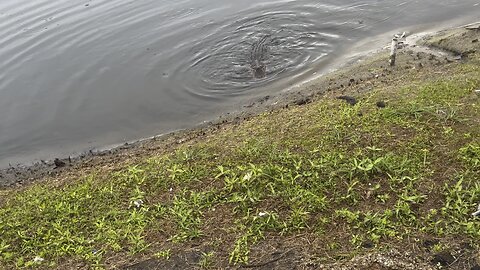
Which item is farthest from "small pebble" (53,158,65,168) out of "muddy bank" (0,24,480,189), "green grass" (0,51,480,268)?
"green grass" (0,51,480,268)

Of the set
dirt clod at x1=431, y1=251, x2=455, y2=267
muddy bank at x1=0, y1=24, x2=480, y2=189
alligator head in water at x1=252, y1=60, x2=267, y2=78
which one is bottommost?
dirt clod at x1=431, y1=251, x2=455, y2=267

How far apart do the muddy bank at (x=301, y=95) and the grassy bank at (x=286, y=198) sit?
0.83 meters

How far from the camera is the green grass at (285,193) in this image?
450 centimetres

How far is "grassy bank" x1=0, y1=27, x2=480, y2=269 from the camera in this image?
436 centimetres

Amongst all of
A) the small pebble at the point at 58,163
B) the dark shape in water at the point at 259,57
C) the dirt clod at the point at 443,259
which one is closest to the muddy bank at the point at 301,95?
the small pebble at the point at 58,163

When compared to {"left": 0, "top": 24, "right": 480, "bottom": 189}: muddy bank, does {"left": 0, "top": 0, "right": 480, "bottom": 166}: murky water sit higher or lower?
higher

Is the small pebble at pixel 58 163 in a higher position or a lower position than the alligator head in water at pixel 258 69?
lower

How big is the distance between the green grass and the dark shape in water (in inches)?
146

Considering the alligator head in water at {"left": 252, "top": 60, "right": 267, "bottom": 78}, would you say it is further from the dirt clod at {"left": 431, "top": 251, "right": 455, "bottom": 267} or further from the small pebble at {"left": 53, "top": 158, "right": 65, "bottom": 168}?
the dirt clod at {"left": 431, "top": 251, "right": 455, "bottom": 267}

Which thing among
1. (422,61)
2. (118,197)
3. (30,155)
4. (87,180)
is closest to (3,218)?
(87,180)

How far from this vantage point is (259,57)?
1038 cm

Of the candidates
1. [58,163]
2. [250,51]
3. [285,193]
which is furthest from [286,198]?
[250,51]

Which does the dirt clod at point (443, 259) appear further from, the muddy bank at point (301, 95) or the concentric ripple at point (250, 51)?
the concentric ripple at point (250, 51)

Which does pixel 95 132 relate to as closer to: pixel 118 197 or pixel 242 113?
pixel 242 113
